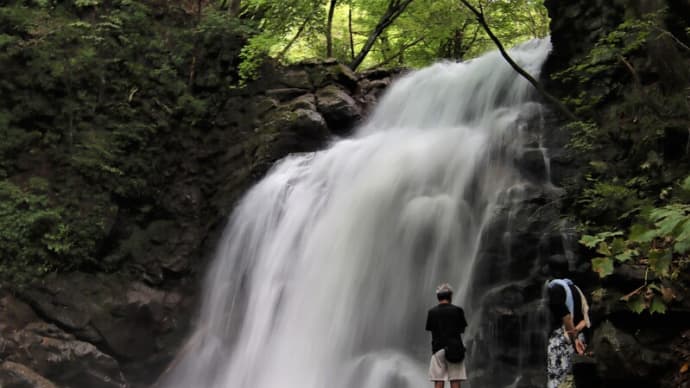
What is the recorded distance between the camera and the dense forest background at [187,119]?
683 cm

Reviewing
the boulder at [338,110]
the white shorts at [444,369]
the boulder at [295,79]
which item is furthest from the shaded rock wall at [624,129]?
the boulder at [295,79]

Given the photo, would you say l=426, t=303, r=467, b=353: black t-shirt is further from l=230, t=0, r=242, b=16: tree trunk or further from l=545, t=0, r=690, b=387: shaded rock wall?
l=230, t=0, r=242, b=16: tree trunk

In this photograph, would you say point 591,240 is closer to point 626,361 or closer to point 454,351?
point 626,361

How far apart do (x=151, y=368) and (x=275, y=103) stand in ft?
20.0

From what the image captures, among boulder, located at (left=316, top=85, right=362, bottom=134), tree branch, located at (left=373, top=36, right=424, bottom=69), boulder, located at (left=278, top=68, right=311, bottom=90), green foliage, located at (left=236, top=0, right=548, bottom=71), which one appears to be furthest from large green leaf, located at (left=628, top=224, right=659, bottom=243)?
tree branch, located at (left=373, top=36, right=424, bottom=69)

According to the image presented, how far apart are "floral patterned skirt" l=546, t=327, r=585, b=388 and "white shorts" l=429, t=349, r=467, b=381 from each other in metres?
0.83

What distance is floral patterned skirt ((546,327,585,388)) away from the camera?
533 cm

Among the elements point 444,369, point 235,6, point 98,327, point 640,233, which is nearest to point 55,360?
point 98,327

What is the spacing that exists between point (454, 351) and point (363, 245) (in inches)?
146

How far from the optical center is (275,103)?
41.9ft

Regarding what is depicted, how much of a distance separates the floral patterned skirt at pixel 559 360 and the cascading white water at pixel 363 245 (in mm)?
1832

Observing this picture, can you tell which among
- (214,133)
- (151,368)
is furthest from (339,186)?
(151,368)

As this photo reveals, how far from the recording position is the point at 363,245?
29.6 ft

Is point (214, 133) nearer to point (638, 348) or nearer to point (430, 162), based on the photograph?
point (430, 162)
